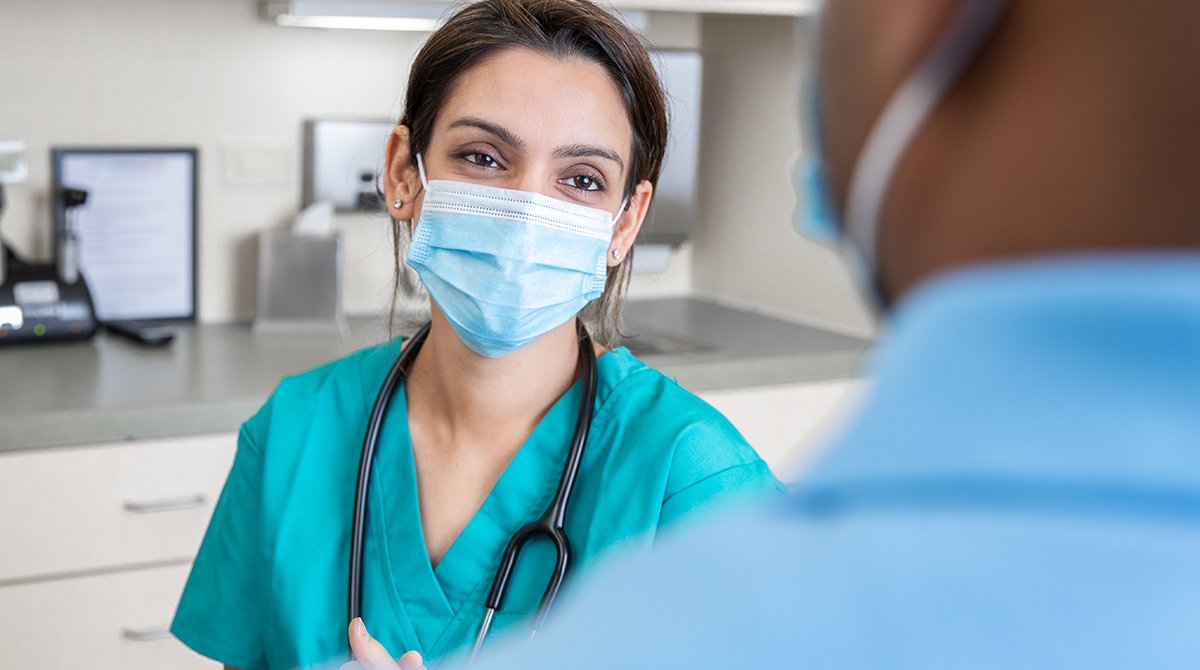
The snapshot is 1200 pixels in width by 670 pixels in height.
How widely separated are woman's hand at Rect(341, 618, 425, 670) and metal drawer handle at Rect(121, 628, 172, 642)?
103 centimetres

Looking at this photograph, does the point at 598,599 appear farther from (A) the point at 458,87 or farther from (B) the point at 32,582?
(B) the point at 32,582

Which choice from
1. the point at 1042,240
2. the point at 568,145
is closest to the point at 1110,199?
the point at 1042,240

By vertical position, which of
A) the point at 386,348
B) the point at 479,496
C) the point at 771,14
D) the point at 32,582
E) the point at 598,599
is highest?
the point at 771,14

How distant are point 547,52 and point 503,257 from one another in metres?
0.21

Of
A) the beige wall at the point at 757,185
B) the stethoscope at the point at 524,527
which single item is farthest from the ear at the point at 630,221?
the beige wall at the point at 757,185

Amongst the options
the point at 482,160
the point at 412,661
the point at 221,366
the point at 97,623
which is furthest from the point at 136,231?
the point at 412,661

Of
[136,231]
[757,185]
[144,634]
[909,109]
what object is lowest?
[144,634]

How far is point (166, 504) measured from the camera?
202 centimetres

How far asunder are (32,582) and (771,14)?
5.71ft

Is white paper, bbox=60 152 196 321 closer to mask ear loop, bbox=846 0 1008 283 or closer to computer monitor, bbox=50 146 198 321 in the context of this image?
computer monitor, bbox=50 146 198 321

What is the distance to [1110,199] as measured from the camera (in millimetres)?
252

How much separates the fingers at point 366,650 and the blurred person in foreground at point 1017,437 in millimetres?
824

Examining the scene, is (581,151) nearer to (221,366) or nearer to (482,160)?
(482,160)

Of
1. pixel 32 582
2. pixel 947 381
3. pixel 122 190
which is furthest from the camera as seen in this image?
pixel 122 190
